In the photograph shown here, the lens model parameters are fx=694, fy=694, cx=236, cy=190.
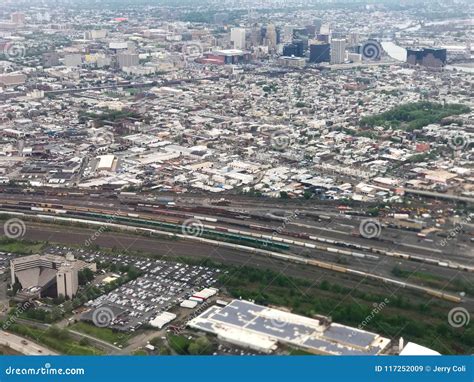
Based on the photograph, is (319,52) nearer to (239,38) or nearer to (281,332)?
(239,38)

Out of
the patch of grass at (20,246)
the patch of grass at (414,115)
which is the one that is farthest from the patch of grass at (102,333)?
the patch of grass at (414,115)

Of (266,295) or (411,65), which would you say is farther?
(411,65)

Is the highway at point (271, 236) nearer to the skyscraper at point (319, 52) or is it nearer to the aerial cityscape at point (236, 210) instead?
the aerial cityscape at point (236, 210)

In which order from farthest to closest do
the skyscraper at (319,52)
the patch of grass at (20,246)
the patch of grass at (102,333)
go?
the skyscraper at (319,52) < the patch of grass at (20,246) < the patch of grass at (102,333)

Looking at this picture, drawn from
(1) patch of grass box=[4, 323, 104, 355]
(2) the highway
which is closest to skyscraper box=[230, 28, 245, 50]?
(2) the highway

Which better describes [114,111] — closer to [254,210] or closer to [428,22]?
[254,210]

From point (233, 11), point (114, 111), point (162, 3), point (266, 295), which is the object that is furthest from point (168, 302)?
point (162, 3)
